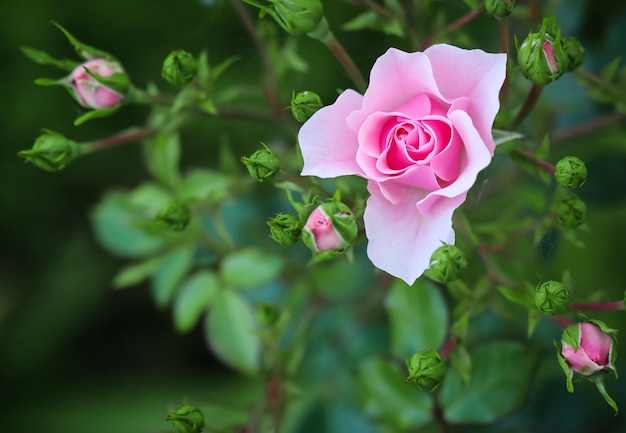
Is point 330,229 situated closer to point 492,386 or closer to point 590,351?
point 590,351

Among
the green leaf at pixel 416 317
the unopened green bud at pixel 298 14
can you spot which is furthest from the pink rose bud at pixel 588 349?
the unopened green bud at pixel 298 14

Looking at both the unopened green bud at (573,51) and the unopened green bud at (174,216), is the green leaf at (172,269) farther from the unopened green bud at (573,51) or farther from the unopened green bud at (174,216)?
the unopened green bud at (573,51)

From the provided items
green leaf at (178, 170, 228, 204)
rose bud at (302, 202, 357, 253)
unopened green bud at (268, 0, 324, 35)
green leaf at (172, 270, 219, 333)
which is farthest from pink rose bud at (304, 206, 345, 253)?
green leaf at (172, 270, 219, 333)

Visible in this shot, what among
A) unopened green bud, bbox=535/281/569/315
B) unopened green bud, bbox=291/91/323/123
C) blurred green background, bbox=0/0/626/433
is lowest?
blurred green background, bbox=0/0/626/433

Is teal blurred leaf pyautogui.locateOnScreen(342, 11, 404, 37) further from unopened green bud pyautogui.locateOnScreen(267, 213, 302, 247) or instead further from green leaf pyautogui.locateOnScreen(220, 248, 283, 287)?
green leaf pyautogui.locateOnScreen(220, 248, 283, 287)

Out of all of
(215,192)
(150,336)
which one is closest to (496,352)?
(215,192)

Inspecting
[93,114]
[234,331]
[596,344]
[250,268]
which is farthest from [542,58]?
[234,331]
